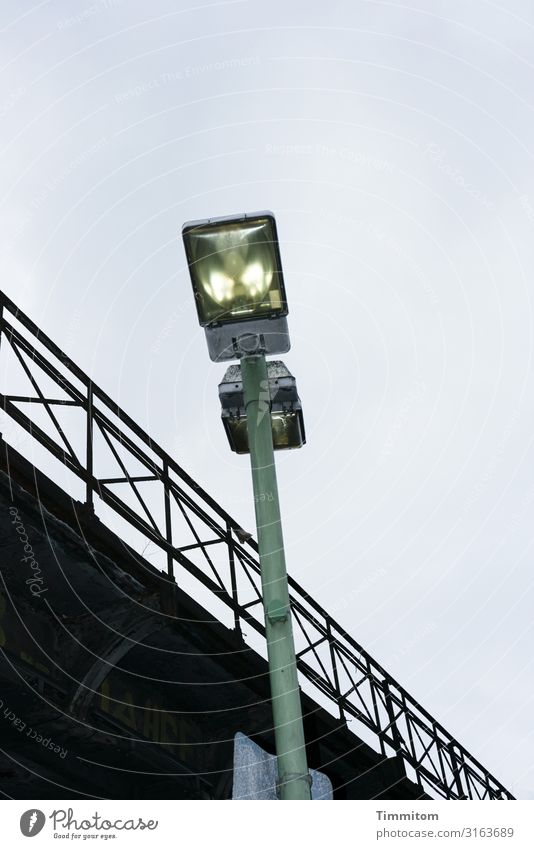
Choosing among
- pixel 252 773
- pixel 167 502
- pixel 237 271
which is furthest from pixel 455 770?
pixel 237 271

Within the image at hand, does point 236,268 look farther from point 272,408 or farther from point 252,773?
point 252,773

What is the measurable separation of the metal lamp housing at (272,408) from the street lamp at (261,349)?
71 mm

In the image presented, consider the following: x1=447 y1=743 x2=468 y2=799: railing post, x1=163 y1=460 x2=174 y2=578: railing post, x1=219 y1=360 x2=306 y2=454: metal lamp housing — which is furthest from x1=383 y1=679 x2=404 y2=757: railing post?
x1=219 y1=360 x2=306 y2=454: metal lamp housing

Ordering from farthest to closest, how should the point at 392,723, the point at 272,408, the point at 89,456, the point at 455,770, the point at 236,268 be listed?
1. the point at 455,770
2. the point at 392,723
3. the point at 89,456
4. the point at 272,408
5. the point at 236,268

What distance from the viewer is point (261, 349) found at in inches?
180

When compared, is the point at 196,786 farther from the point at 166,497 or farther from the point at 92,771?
the point at 166,497

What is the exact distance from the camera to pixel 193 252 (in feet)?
14.1

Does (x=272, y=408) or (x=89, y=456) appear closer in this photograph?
(x=272, y=408)

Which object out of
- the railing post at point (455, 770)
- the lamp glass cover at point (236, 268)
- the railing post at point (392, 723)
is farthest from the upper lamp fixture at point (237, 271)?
the railing post at point (455, 770)

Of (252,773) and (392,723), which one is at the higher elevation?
(392,723)

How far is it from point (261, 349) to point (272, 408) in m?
0.43

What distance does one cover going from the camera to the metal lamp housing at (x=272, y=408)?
485cm

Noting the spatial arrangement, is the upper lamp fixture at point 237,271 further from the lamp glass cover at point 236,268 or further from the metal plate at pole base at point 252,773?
the metal plate at pole base at point 252,773
